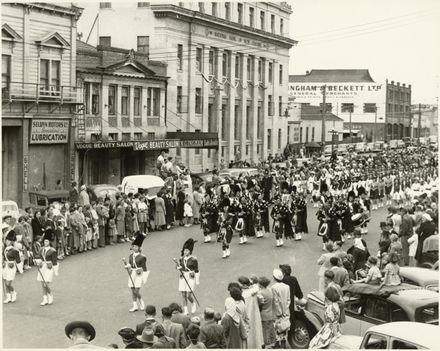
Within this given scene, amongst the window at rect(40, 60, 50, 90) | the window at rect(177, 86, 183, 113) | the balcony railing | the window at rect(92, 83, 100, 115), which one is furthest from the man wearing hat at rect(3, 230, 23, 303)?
the window at rect(177, 86, 183, 113)

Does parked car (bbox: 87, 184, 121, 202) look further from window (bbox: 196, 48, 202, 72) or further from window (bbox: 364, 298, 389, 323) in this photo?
window (bbox: 364, 298, 389, 323)

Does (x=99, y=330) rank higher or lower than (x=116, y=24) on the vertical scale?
lower

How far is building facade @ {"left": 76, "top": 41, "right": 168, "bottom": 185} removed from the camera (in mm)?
32906

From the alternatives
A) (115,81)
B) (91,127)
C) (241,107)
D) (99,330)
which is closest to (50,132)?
(91,127)

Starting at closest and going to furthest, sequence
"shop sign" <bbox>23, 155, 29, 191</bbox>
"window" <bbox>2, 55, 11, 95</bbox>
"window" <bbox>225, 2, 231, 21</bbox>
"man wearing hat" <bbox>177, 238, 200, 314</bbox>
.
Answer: "man wearing hat" <bbox>177, 238, 200, 314</bbox> < "window" <bbox>2, 55, 11, 95</bbox> < "shop sign" <bbox>23, 155, 29, 191</bbox> < "window" <bbox>225, 2, 231, 21</bbox>

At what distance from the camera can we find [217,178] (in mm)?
31609

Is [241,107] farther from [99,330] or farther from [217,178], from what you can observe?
[99,330]

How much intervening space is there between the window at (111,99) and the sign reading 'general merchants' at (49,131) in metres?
4.30

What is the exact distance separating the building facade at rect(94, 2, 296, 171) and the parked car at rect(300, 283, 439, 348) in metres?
25.4

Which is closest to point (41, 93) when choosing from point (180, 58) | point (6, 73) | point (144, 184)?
point (6, 73)

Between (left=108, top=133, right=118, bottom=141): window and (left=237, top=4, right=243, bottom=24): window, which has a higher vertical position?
(left=237, top=4, right=243, bottom=24): window

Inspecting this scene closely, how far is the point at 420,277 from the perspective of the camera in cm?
1433

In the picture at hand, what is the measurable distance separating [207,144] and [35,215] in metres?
16.7

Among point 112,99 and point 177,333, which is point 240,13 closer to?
point 112,99
